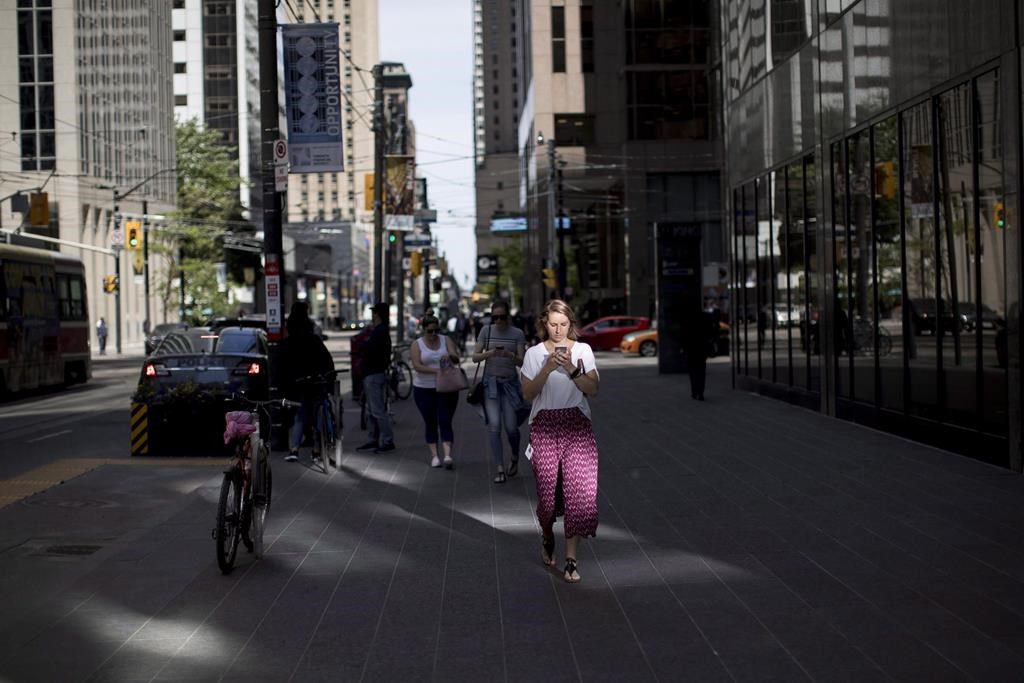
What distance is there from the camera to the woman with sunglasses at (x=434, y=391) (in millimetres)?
15398

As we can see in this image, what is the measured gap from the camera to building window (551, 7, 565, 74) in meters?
75.1

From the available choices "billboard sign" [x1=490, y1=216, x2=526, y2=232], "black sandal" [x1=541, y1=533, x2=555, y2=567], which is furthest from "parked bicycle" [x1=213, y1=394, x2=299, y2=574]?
"billboard sign" [x1=490, y1=216, x2=526, y2=232]

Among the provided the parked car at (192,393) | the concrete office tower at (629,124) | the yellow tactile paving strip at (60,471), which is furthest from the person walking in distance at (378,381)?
the concrete office tower at (629,124)

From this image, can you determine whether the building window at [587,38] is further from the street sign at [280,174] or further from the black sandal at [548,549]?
the black sandal at [548,549]

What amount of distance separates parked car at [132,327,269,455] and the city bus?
514 inches

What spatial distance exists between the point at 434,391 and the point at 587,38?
62.3m

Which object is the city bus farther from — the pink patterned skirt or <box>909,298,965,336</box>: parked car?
the pink patterned skirt

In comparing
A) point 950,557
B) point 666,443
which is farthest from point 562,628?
point 666,443

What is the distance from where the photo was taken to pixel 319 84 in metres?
18.5

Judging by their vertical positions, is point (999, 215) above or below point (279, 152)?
below

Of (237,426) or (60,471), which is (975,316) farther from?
(60,471)

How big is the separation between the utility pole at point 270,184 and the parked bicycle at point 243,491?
777cm

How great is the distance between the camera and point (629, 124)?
67.5m

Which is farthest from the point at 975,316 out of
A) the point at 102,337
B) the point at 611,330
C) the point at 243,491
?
the point at 102,337
